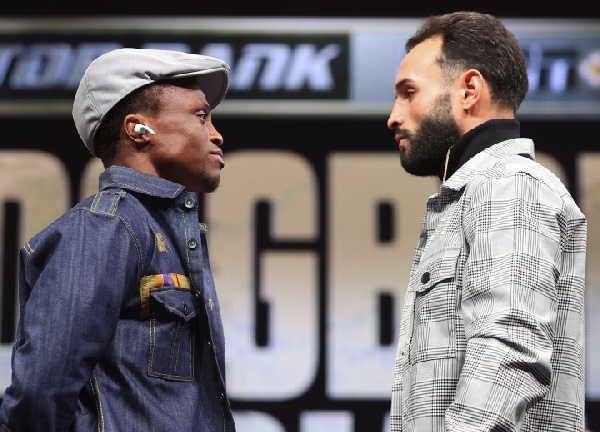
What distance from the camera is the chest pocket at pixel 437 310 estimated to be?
6.25 feet

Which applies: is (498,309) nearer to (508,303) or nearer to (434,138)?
(508,303)

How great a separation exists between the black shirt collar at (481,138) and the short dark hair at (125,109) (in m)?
0.66

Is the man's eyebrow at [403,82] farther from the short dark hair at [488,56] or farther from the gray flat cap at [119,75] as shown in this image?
the gray flat cap at [119,75]

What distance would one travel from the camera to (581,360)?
1940 mm

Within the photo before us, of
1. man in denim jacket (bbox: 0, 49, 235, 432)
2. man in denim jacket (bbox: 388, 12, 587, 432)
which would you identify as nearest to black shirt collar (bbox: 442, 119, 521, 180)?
man in denim jacket (bbox: 388, 12, 587, 432)

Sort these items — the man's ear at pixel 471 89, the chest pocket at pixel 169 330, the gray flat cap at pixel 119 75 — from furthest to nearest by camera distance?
the man's ear at pixel 471 89
the gray flat cap at pixel 119 75
the chest pocket at pixel 169 330

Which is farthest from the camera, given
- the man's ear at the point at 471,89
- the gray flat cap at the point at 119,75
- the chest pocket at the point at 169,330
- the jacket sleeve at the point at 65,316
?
the man's ear at the point at 471,89

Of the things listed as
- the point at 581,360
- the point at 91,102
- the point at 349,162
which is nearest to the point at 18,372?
the point at 91,102

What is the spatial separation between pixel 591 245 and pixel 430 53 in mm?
2564

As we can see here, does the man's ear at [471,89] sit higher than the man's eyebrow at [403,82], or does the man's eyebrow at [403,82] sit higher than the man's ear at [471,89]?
the man's eyebrow at [403,82]

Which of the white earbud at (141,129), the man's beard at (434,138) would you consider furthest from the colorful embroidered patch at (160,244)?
the man's beard at (434,138)

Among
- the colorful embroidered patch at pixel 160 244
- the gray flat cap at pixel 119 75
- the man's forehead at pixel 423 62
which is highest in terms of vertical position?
the man's forehead at pixel 423 62

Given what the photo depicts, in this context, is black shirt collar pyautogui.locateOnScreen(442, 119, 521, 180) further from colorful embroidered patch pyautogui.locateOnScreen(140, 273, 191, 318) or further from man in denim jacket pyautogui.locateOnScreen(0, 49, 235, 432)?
colorful embroidered patch pyautogui.locateOnScreen(140, 273, 191, 318)

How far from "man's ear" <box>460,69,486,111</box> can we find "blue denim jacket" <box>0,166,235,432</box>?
685 millimetres
